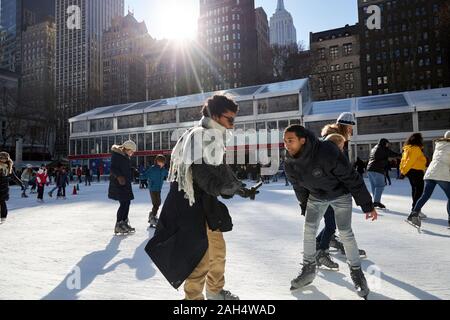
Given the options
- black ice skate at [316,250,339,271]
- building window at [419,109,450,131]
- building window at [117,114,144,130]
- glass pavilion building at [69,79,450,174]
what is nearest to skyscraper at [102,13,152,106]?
glass pavilion building at [69,79,450,174]

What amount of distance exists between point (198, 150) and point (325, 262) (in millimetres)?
2156

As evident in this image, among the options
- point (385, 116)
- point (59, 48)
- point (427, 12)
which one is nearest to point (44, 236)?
point (385, 116)

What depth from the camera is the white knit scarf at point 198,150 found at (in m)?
2.21

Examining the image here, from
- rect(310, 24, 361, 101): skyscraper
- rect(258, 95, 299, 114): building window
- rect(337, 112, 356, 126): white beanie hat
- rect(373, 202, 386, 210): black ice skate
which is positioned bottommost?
rect(373, 202, 386, 210): black ice skate

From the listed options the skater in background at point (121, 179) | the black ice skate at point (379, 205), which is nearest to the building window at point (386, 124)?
the black ice skate at point (379, 205)

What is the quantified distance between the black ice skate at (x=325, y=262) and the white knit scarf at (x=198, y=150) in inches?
78.0

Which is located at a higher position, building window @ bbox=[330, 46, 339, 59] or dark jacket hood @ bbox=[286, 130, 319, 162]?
building window @ bbox=[330, 46, 339, 59]

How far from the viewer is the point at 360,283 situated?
2.76 metres

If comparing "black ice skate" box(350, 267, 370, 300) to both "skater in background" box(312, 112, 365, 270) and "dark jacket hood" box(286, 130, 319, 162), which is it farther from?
"dark jacket hood" box(286, 130, 319, 162)

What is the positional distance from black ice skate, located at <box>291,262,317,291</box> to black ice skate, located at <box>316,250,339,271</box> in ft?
1.96

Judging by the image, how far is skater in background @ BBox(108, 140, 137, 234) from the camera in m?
5.72

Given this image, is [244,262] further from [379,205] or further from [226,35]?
[226,35]

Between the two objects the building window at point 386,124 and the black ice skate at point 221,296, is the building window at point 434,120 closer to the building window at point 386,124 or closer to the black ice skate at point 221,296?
the building window at point 386,124

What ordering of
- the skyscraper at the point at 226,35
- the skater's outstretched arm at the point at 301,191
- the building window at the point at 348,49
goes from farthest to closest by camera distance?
the skyscraper at the point at 226,35 → the building window at the point at 348,49 → the skater's outstretched arm at the point at 301,191
